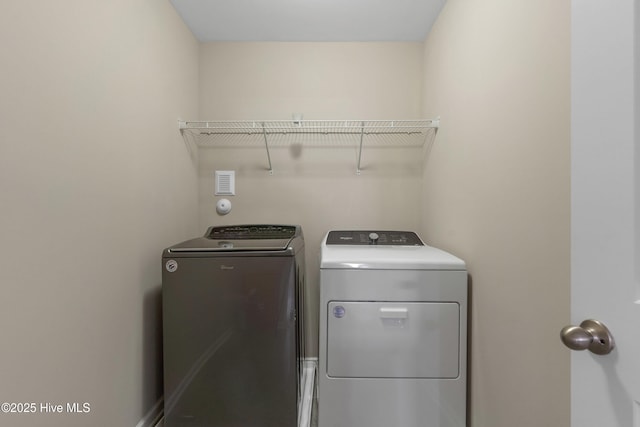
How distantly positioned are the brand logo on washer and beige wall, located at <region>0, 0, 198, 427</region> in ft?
0.57

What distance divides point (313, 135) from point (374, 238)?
2.83 feet

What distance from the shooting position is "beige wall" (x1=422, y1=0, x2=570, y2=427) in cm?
84

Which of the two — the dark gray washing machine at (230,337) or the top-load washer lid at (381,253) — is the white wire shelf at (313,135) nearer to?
the top-load washer lid at (381,253)

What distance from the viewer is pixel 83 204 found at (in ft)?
3.45

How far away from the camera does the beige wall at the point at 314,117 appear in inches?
81.4

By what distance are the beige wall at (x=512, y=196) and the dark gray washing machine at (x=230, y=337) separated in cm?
84

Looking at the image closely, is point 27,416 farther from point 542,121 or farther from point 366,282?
point 542,121

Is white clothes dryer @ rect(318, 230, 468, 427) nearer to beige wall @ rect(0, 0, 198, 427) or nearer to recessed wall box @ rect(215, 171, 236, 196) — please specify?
beige wall @ rect(0, 0, 198, 427)

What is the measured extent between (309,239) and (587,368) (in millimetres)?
1649

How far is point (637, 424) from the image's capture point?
493 mm

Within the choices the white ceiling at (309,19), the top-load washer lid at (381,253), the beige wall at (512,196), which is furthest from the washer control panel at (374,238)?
the white ceiling at (309,19)

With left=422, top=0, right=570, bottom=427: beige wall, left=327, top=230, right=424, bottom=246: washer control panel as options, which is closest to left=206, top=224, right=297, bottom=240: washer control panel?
left=327, top=230, right=424, bottom=246: washer control panel

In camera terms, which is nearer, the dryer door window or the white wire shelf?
the dryer door window

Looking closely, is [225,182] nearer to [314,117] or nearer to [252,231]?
[252,231]
